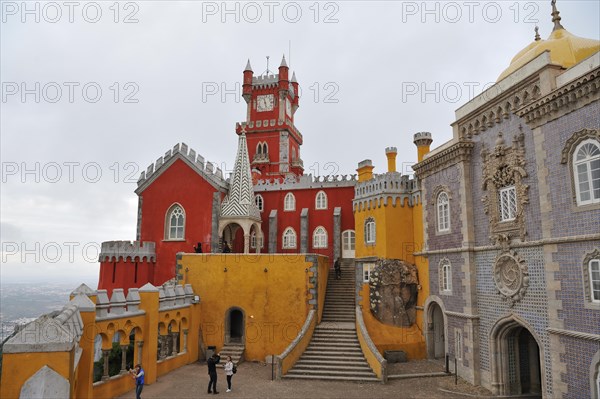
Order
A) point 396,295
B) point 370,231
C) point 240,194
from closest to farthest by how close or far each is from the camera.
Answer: point 396,295, point 370,231, point 240,194

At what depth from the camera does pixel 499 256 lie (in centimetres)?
1558

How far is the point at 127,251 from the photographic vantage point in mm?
26312

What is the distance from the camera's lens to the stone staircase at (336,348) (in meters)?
17.6

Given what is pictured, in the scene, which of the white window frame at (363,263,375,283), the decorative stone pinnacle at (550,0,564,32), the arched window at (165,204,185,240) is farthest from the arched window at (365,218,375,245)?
the decorative stone pinnacle at (550,0,564,32)

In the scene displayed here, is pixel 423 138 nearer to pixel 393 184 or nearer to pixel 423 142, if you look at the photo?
pixel 423 142

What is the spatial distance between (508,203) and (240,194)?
16595mm

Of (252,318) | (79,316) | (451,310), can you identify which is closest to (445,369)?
(451,310)

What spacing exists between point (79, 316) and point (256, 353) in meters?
10.5

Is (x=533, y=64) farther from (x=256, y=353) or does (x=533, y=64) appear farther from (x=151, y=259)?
(x=151, y=259)

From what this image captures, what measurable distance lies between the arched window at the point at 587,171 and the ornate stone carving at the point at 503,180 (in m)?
2.24

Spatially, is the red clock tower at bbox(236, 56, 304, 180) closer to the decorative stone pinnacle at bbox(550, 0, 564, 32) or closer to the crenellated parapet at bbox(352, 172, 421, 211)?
the crenellated parapet at bbox(352, 172, 421, 211)

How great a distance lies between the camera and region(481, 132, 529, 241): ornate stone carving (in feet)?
47.9

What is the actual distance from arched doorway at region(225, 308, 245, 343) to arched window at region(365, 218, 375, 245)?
804 centimetres

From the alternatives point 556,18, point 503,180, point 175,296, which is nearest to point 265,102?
point 175,296
